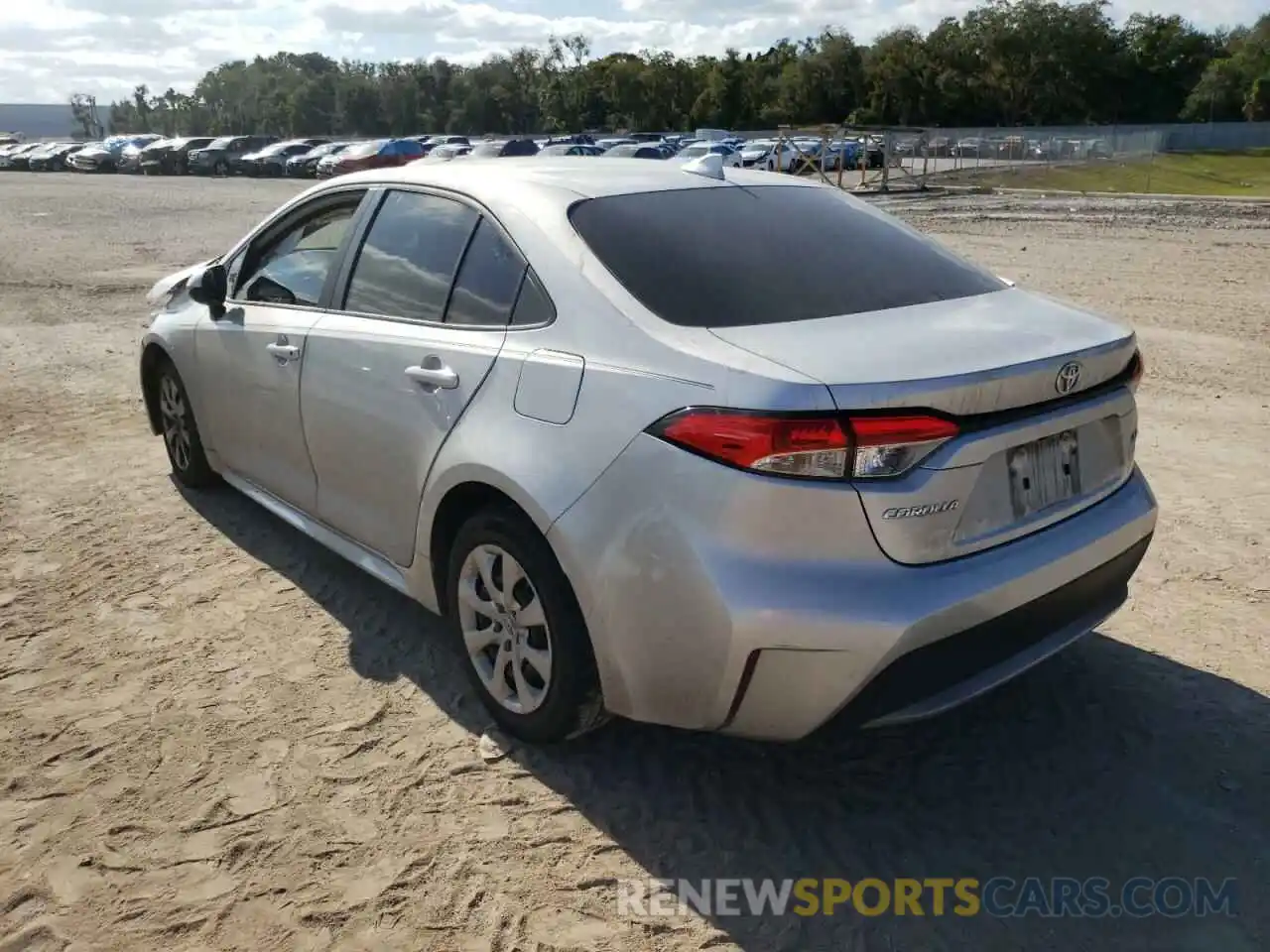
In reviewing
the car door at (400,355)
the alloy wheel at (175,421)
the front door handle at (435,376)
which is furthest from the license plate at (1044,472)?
the alloy wheel at (175,421)

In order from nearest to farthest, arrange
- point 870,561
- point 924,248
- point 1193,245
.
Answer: point 870,561, point 924,248, point 1193,245

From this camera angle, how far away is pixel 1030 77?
86.9 m

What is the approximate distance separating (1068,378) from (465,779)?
204 centimetres

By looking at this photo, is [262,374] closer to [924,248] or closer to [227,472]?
[227,472]

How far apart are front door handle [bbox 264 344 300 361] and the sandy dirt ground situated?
99 centimetres

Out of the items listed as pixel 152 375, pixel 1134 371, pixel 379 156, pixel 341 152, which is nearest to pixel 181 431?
pixel 152 375

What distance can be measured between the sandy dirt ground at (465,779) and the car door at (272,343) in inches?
20.0

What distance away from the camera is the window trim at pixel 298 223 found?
4090 mm

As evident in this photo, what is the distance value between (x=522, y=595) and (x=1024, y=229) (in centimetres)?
1797

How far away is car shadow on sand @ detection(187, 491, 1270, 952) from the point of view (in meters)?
2.64

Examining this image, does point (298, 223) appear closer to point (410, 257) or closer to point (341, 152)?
point (410, 257)

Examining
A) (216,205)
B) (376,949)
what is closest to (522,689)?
(376,949)

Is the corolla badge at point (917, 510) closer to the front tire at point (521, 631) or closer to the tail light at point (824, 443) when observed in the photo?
the tail light at point (824, 443)

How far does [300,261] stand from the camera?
4.43 m
